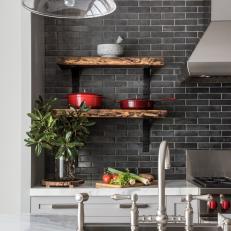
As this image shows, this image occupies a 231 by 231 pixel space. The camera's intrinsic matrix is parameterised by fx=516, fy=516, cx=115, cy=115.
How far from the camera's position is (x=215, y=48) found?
416cm

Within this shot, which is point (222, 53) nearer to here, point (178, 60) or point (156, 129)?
point (178, 60)

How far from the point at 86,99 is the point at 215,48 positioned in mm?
1156

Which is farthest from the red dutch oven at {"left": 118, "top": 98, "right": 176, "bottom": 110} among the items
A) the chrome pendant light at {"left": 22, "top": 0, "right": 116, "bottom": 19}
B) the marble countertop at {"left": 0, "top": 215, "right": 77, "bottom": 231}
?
the chrome pendant light at {"left": 22, "top": 0, "right": 116, "bottom": 19}

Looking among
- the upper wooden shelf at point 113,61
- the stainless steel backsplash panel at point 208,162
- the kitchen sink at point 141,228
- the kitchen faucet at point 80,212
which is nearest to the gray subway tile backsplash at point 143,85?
the stainless steel backsplash panel at point 208,162

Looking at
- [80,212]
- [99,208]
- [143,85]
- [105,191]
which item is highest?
A: [143,85]

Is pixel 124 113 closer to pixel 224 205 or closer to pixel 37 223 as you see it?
pixel 224 205

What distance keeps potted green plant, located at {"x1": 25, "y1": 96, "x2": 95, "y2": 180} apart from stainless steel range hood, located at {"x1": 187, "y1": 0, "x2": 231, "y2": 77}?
98 centimetres

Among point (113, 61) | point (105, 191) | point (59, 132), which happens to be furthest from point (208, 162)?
point (59, 132)

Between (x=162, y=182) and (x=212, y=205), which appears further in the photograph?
(x=212, y=205)

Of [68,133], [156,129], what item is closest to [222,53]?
[156,129]
